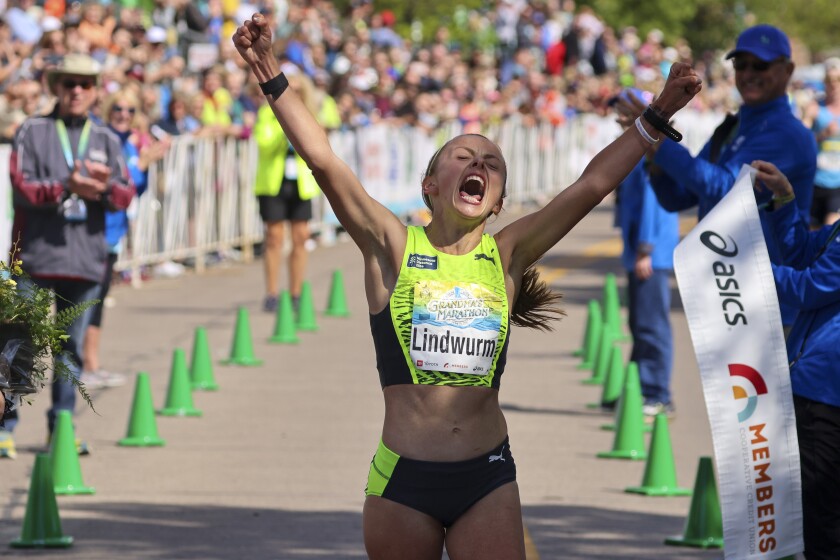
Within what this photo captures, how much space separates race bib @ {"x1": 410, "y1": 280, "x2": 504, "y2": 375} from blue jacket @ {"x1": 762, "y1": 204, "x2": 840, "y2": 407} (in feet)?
4.68

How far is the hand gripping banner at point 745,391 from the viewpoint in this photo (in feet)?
19.9

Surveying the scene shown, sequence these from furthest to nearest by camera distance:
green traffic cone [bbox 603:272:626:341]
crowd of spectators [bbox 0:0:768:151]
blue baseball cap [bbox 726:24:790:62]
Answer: crowd of spectators [bbox 0:0:768:151], green traffic cone [bbox 603:272:626:341], blue baseball cap [bbox 726:24:790:62]

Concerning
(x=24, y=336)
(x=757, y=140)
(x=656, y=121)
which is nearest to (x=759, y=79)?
(x=757, y=140)

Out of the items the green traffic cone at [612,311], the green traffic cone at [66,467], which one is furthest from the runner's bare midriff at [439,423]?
the green traffic cone at [612,311]

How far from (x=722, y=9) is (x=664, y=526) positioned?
163 ft

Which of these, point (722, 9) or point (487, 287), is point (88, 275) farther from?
point (722, 9)

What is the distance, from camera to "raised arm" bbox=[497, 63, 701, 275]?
5527 millimetres

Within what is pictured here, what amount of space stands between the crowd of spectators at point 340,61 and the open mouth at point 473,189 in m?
5.37

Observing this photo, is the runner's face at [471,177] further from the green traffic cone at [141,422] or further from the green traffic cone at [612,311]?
the green traffic cone at [612,311]

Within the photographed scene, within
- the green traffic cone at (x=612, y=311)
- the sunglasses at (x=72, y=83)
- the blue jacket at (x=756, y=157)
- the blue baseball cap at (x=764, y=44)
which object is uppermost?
the blue baseball cap at (x=764, y=44)

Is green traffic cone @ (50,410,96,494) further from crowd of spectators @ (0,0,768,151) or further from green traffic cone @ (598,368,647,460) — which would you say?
green traffic cone @ (598,368,647,460)

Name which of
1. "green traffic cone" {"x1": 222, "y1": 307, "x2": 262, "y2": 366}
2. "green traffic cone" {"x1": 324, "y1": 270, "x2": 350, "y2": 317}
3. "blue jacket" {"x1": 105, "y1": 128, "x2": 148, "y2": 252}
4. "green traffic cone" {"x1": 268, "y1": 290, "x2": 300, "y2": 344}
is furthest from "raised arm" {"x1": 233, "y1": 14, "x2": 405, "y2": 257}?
"green traffic cone" {"x1": 324, "y1": 270, "x2": 350, "y2": 317}

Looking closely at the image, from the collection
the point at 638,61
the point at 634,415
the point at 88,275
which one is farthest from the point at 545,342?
the point at 638,61

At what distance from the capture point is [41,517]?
836cm
